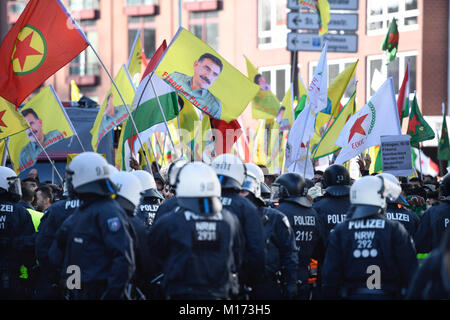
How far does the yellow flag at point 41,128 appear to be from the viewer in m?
14.1

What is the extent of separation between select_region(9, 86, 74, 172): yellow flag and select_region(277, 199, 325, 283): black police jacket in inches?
231

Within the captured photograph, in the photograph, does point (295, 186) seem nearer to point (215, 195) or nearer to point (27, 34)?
point (215, 195)

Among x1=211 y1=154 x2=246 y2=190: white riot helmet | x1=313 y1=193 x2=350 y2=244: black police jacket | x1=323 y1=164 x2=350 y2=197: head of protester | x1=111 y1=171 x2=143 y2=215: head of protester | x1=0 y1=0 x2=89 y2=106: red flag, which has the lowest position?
x1=313 y1=193 x2=350 y2=244: black police jacket

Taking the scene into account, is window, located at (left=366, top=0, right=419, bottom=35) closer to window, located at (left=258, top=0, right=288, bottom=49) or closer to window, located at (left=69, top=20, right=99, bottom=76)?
window, located at (left=258, top=0, right=288, bottom=49)

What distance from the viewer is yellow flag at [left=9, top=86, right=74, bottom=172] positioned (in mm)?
14109

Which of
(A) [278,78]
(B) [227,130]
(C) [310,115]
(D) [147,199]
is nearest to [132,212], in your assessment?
(D) [147,199]

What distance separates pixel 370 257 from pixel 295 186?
7.09 feet

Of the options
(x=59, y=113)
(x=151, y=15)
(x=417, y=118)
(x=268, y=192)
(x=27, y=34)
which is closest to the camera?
(x=268, y=192)

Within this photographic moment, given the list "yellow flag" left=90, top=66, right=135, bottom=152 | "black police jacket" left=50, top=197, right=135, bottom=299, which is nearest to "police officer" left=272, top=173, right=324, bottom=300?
"black police jacket" left=50, top=197, right=135, bottom=299

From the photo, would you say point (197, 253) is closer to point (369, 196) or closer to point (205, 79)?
point (369, 196)

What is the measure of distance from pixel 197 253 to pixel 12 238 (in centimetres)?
357
